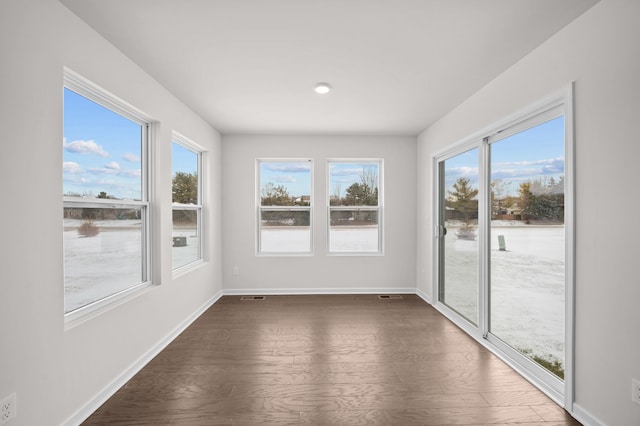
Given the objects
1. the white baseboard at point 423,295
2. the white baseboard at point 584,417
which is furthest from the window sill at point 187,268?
the white baseboard at point 584,417

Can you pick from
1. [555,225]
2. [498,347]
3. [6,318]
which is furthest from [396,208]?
[6,318]

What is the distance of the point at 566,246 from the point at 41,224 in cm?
314

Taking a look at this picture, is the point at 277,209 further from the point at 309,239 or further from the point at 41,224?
the point at 41,224

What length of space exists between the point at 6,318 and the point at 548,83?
3.47 metres

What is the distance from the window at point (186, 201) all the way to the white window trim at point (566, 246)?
10.4 ft

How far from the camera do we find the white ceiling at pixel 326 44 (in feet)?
6.61

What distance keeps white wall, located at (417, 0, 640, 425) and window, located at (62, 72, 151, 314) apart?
123 inches

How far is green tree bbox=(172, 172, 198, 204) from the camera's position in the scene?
382cm

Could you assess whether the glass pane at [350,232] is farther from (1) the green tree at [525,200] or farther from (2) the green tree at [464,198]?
(1) the green tree at [525,200]

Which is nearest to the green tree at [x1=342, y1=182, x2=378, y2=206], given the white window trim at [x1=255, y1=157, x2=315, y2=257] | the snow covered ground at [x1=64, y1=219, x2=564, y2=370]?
the white window trim at [x1=255, y1=157, x2=315, y2=257]

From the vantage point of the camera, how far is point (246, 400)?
2357 mm

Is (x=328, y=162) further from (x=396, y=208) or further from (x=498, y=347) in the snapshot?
(x=498, y=347)

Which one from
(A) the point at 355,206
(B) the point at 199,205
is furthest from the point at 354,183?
(B) the point at 199,205

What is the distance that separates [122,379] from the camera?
259 cm
